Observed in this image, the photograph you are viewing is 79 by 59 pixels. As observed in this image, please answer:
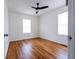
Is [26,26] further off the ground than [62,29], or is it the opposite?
[26,26]

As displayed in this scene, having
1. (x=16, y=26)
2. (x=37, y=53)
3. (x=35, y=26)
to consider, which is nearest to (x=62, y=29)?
(x=37, y=53)

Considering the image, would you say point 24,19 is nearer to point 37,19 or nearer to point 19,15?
point 19,15

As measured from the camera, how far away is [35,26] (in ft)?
26.0

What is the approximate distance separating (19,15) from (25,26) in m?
1.27

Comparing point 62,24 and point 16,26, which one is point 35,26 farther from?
point 62,24

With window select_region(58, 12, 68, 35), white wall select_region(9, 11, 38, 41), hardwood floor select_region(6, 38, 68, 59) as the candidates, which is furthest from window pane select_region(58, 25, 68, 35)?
white wall select_region(9, 11, 38, 41)

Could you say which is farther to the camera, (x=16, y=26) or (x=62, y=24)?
(x=16, y=26)

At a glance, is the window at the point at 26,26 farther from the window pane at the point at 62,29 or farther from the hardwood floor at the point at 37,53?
the window pane at the point at 62,29

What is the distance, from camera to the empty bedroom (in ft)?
12.3

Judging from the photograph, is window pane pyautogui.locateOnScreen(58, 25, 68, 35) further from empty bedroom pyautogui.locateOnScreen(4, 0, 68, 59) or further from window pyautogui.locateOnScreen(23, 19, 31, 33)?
window pyautogui.locateOnScreen(23, 19, 31, 33)

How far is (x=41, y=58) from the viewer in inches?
103

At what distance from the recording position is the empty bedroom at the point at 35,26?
148 inches

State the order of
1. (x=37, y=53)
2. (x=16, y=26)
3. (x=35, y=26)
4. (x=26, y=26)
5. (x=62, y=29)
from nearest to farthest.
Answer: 1. (x=37, y=53)
2. (x=62, y=29)
3. (x=16, y=26)
4. (x=26, y=26)
5. (x=35, y=26)
